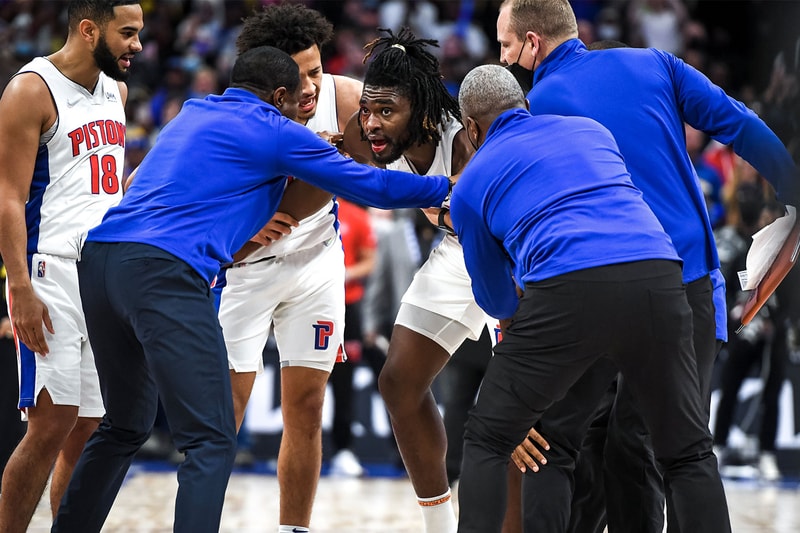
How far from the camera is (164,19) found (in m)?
13.1

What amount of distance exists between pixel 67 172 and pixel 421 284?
5.37 feet

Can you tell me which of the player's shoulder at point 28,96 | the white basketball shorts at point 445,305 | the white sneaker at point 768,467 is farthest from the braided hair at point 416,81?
the white sneaker at point 768,467

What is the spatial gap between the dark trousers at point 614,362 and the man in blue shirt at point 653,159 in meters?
0.37

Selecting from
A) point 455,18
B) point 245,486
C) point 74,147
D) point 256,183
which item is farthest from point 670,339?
point 455,18

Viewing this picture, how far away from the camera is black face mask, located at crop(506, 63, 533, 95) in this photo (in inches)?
168

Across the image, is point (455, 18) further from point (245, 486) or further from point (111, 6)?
point (111, 6)

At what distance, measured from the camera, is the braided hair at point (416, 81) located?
14.3 feet

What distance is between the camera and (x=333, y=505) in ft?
22.6

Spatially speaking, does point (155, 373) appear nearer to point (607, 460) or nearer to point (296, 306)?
point (296, 306)

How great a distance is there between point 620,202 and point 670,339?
48cm

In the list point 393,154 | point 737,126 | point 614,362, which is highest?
point 737,126

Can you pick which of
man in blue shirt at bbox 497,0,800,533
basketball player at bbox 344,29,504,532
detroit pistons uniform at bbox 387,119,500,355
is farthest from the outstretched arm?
man in blue shirt at bbox 497,0,800,533

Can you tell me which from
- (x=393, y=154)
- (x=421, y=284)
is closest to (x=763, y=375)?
(x=421, y=284)

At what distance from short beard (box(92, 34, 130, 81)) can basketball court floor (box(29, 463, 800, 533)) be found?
2587 mm
